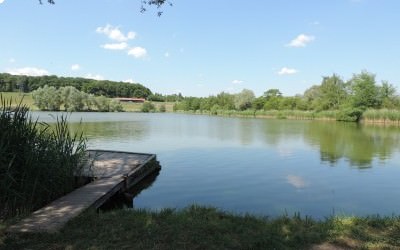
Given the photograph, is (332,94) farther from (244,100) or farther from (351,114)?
(244,100)

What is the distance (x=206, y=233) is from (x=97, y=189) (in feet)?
15.2

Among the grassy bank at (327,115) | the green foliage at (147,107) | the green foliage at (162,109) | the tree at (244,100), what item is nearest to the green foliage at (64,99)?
the green foliage at (147,107)

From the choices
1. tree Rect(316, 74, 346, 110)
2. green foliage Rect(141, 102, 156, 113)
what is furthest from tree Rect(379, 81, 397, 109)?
green foliage Rect(141, 102, 156, 113)

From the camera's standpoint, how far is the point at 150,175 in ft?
47.4

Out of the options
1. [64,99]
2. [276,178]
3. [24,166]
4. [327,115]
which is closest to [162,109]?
[64,99]

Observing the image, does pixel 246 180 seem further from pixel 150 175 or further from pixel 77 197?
pixel 77 197

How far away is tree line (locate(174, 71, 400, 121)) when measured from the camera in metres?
63.7

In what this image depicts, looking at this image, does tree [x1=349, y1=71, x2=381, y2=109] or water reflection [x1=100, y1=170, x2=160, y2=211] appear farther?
tree [x1=349, y1=71, x2=381, y2=109]

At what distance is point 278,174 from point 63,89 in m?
79.9

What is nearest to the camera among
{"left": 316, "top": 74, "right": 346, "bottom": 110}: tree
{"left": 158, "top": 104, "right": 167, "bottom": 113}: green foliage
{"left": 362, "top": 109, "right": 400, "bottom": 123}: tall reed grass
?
{"left": 362, "top": 109, "right": 400, "bottom": 123}: tall reed grass

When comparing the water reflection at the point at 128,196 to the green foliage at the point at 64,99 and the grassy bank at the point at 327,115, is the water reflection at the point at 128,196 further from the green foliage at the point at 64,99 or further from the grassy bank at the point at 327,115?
the green foliage at the point at 64,99

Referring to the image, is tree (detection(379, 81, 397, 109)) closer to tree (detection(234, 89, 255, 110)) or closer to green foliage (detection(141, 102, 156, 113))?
tree (detection(234, 89, 255, 110))

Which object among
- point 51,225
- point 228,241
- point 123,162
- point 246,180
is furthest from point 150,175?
point 228,241

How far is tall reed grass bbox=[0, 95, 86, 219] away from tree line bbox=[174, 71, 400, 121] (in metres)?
61.5
